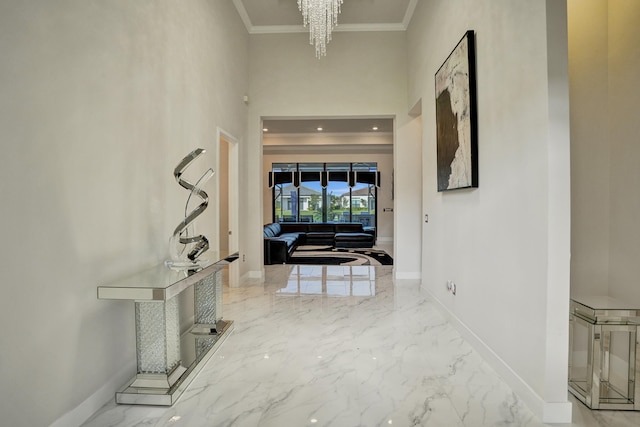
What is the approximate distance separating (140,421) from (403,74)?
543 centimetres

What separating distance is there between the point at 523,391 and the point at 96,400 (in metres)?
2.63

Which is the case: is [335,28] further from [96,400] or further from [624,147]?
[96,400]

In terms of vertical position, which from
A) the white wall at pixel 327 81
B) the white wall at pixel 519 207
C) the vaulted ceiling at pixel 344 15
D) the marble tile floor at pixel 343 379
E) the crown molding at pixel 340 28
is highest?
the vaulted ceiling at pixel 344 15

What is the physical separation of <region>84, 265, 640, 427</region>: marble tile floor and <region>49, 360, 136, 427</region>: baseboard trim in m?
0.05

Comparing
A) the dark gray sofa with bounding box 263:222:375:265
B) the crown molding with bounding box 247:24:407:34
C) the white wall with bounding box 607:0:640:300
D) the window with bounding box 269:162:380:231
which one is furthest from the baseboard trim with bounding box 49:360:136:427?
the window with bounding box 269:162:380:231

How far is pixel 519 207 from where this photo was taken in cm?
211

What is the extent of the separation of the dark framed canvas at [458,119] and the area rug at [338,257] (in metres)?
3.98

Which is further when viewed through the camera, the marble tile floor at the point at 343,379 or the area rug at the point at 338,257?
the area rug at the point at 338,257

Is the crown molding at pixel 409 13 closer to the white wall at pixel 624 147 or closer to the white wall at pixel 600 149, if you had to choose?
the white wall at pixel 600 149

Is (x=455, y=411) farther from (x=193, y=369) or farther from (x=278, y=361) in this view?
(x=193, y=369)

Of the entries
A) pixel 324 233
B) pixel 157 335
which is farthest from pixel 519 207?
pixel 324 233

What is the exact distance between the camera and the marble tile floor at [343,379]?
1.90m

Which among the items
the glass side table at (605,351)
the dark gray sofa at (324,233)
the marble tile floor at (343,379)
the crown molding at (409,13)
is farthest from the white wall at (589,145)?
the dark gray sofa at (324,233)

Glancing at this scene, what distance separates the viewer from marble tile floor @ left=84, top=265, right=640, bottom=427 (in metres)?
1.90
